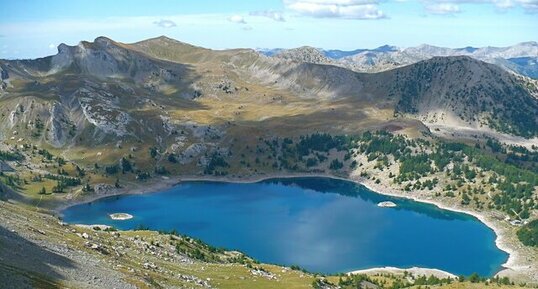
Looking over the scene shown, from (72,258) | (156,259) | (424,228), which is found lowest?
(424,228)

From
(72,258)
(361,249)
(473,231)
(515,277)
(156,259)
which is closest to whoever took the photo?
(72,258)

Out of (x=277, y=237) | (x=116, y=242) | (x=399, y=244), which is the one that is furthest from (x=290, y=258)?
(x=116, y=242)

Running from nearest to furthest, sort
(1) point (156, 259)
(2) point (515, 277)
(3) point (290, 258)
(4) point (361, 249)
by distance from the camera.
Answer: (1) point (156, 259)
(2) point (515, 277)
(3) point (290, 258)
(4) point (361, 249)

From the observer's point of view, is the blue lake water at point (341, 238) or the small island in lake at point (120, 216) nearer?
the blue lake water at point (341, 238)

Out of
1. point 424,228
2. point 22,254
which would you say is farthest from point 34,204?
point 22,254

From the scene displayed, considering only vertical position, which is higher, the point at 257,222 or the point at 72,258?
the point at 72,258

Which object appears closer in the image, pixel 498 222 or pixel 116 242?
pixel 116 242

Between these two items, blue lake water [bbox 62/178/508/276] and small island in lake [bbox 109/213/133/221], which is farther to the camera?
small island in lake [bbox 109/213/133/221]

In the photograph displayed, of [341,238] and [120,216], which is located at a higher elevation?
[341,238]

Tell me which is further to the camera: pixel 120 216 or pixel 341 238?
pixel 120 216

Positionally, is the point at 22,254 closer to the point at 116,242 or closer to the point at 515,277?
the point at 116,242
